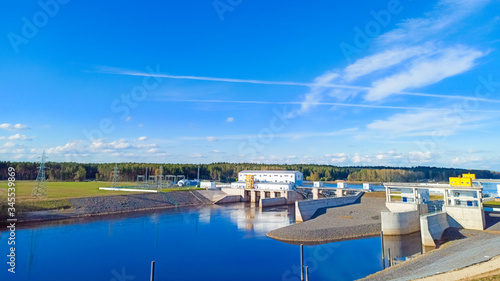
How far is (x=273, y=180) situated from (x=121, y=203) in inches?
1265

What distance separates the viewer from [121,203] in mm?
41344

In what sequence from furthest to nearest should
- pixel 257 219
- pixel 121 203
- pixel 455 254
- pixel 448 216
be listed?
pixel 121 203 → pixel 257 219 → pixel 448 216 → pixel 455 254

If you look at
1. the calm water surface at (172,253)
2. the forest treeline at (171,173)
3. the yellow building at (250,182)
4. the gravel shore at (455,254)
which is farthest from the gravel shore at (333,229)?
the forest treeline at (171,173)

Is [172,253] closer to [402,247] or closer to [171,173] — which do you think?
[402,247]

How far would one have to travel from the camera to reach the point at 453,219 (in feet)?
90.9

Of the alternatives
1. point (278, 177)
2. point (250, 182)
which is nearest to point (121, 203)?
point (250, 182)

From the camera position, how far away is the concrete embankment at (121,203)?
3302 centimetres

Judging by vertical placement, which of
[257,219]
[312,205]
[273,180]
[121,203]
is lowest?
[257,219]

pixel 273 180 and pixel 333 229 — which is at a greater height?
pixel 273 180

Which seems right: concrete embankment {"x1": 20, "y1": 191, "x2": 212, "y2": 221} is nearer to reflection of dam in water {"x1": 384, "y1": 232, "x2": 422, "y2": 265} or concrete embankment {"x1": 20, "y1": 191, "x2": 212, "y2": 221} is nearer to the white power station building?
the white power station building

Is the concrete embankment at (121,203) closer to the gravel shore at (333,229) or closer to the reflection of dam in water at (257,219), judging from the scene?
the reflection of dam in water at (257,219)

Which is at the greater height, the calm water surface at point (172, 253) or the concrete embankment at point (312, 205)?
the concrete embankment at point (312, 205)

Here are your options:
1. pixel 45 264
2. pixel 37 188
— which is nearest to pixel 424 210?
pixel 45 264

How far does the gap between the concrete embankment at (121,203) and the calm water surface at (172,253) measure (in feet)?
9.22
